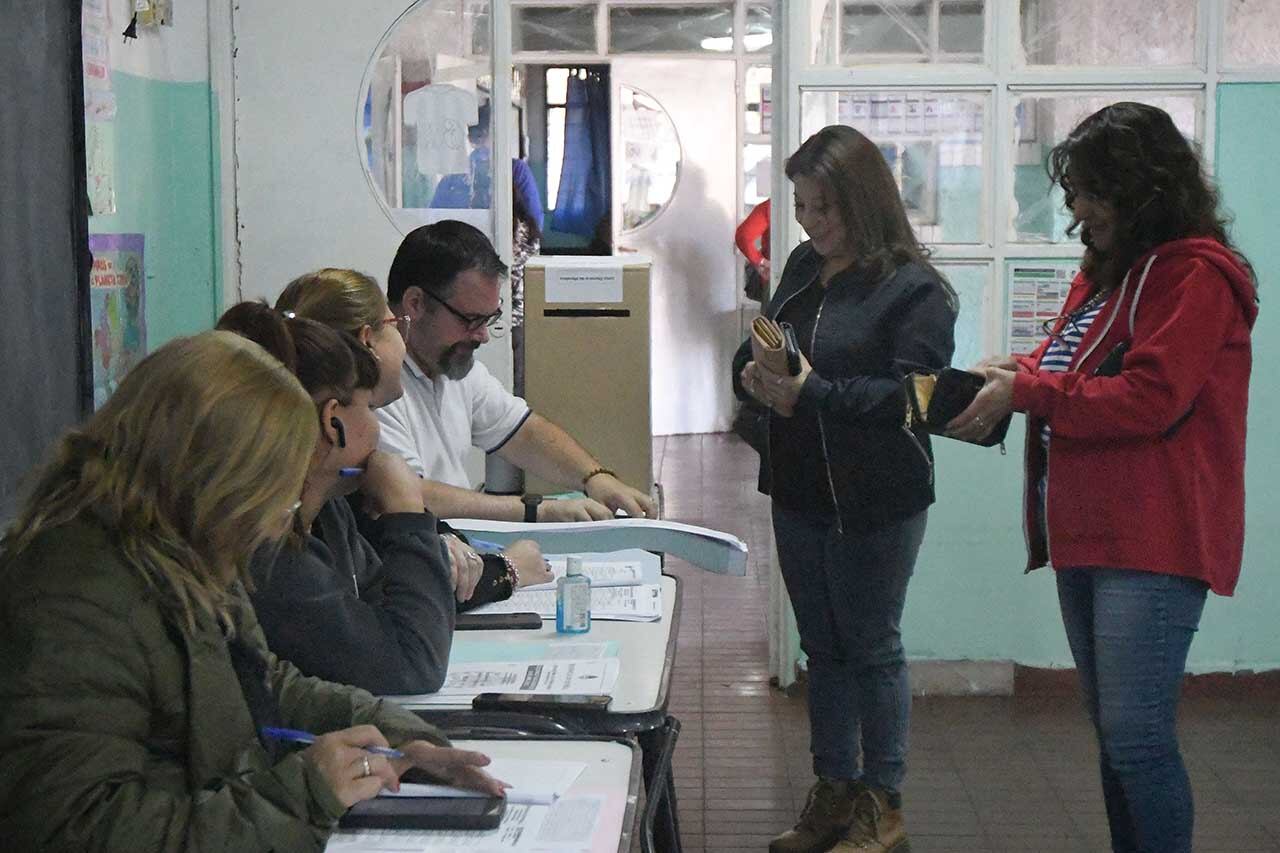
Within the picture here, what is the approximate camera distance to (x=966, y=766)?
13.4 ft

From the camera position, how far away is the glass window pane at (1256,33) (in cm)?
445

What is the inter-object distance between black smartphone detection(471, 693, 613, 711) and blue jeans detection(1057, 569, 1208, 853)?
0.97 metres

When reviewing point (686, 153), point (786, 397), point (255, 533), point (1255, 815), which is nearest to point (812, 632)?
point (786, 397)

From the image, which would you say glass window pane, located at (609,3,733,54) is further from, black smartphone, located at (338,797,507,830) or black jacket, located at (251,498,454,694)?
black smartphone, located at (338,797,507,830)

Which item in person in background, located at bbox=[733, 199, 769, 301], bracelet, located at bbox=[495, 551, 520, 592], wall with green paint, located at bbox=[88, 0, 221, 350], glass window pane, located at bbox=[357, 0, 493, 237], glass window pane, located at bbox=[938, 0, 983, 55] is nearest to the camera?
bracelet, located at bbox=[495, 551, 520, 592]

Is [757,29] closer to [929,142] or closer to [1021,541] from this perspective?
[929,142]

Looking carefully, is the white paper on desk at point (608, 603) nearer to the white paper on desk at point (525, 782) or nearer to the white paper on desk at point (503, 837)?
the white paper on desk at point (525, 782)

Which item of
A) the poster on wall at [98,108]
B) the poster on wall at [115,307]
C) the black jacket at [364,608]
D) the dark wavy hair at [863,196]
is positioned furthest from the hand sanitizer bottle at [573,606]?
the poster on wall at [98,108]

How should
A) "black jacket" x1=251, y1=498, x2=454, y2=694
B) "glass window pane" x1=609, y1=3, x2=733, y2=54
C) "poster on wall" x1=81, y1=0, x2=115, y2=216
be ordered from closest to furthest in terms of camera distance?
1. "black jacket" x1=251, y1=498, x2=454, y2=694
2. "poster on wall" x1=81, y1=0, x2=115, y2=216
3. "glass window pane" x1=609, y1=3, x2=733, y2=54

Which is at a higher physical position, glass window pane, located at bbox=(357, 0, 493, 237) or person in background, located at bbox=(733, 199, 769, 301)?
glass window pane, located at bbox=(357, 0, 493, 237)

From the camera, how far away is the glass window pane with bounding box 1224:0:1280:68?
445cm

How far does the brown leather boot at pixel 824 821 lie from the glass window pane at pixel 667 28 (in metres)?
7.61

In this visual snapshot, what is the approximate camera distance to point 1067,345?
2.77m

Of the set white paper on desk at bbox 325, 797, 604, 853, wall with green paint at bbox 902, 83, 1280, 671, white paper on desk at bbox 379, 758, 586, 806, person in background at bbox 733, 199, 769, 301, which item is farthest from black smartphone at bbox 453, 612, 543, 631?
person in background at bbox 733, 199, 769, 301
